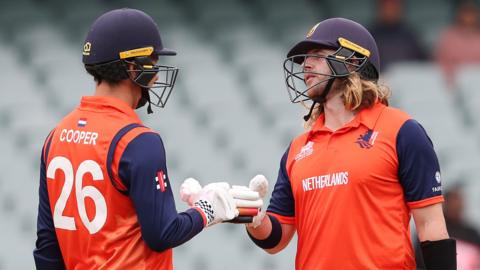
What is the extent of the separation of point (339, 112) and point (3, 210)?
3.60 m

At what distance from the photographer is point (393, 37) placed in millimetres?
8344

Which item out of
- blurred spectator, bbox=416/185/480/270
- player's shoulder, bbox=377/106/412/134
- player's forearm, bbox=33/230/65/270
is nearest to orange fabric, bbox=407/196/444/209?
player's shoulder, bbox=377/106/412/134

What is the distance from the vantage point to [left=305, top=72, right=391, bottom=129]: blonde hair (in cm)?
401

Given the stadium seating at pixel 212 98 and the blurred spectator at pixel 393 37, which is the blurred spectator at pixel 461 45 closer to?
the stadium seating at pixel 212 98

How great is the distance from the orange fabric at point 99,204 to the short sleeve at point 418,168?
87cm

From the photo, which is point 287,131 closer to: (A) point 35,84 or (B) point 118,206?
(A) point 35,84

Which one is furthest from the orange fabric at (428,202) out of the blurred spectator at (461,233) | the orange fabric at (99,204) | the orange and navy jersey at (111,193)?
the blurred spectator at (461,233)

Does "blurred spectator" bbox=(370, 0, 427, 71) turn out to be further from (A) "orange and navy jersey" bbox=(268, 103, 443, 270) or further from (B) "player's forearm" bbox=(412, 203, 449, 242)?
(B) "player's forearm" bbox=(412, 203, 449, 242)

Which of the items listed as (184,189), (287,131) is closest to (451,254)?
(184,189)

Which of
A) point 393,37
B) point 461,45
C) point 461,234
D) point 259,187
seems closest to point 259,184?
point 259,187

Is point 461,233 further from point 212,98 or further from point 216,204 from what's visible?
point 216,204

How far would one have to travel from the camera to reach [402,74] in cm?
836

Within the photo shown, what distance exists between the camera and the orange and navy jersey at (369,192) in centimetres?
385

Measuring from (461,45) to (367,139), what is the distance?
4.89 meters
